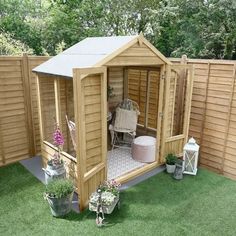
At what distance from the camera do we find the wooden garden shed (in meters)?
3.54

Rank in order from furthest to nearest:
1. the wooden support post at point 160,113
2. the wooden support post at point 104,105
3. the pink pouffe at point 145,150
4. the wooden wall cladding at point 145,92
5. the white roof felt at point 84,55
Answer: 1. the wooden wall cladding at point 145,92
2. the pink pouffe at point 145,150
3. the wooden support post at point 160,113
4. the white roof felt at point 84,55
5. the wooden support post at point 104,105

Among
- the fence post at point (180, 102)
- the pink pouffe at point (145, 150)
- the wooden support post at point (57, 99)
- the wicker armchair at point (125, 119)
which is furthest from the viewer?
the wicker armchair at point (125, 119)

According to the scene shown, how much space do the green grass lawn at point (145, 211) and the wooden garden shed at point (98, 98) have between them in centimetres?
45

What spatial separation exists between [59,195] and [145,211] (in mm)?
1297

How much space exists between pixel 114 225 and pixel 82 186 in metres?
0.69

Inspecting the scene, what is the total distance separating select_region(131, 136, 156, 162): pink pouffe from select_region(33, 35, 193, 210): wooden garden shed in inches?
4.6

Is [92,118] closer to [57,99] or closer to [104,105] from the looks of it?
[104,105]

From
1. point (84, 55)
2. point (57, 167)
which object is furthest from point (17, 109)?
point (84, 55)

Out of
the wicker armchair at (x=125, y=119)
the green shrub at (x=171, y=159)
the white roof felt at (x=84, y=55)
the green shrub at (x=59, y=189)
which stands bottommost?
the green shrub at (x=171, y=159)

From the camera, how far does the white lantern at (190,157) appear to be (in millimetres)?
4831

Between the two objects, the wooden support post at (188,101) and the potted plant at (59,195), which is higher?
the wooden support post at (188,101)

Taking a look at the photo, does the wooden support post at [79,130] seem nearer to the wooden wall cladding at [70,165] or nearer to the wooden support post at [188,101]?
the wooden wall cladding at [70,165]

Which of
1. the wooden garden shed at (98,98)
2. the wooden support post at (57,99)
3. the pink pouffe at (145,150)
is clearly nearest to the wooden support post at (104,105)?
the wooden garden shed at (98,98)

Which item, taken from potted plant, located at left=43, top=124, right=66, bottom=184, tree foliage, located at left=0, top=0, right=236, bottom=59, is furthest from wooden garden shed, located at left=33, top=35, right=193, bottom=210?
tree foliage, located at left=0, top=0, right=236, bottom=59
